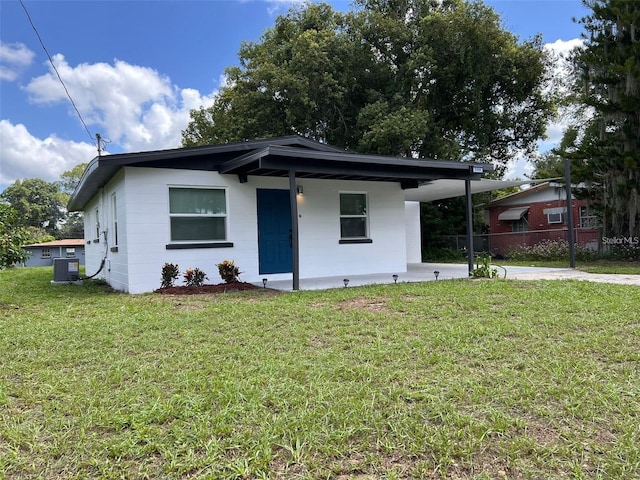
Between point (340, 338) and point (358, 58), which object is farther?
point (358, 58)

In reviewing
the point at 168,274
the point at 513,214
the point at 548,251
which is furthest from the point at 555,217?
the point at 168,274

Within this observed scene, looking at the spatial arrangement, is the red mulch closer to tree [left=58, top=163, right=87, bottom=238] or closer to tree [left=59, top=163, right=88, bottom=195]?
tree [left=58, top=163, right=87, bottom=238]

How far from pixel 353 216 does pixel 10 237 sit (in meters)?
6.76

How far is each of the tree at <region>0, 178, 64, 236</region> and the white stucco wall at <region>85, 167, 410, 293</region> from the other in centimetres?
4315

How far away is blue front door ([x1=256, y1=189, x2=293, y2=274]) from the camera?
368 inches

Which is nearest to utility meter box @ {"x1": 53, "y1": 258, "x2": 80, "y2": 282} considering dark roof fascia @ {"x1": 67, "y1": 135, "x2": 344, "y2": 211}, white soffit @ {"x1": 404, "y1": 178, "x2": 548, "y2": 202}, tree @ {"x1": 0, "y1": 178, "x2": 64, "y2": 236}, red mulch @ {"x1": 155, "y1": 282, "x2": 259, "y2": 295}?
dark roof fascia @ {"x1": 67, "y1": 135, "x2": 344, "y2": 211}

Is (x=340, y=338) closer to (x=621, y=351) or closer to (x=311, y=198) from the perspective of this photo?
(x=621, y=351)

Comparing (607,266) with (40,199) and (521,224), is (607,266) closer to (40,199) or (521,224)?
(521,224)

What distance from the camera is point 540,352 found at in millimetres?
3506

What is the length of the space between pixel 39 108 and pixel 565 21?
19.1m

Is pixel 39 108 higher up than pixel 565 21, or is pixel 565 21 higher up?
pixel 565 21

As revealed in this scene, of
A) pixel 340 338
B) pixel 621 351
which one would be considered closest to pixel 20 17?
pixel 340 338

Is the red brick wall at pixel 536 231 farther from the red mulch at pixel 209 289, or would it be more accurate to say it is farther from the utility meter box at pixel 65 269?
the utility meter box at pixel 65 269

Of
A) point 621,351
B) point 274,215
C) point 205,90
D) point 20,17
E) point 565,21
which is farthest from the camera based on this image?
point 205,90
